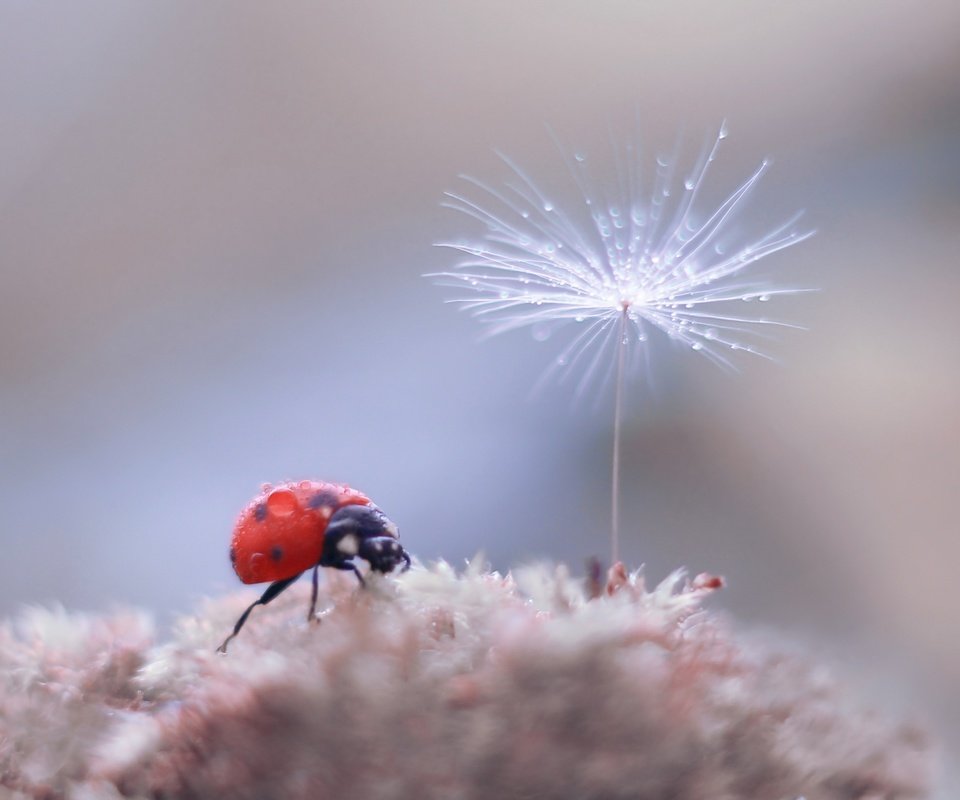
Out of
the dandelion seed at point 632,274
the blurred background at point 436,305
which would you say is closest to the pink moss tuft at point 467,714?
the dandelion seed at point 632,274

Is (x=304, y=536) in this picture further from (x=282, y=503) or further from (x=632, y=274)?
(x=632, y=274)

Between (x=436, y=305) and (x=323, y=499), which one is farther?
(x=436, y=305)

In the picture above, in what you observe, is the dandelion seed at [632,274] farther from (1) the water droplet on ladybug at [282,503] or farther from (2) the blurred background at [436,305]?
(2) the blurred background at [436,305]

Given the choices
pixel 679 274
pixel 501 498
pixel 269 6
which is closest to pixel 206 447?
pixel 501 498

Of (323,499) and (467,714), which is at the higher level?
(323,499)

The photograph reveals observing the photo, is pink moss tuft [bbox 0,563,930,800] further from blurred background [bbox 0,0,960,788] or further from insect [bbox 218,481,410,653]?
blurred background [bbox 0,0,960,788]

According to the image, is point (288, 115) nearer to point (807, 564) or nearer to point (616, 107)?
point (616, 107)

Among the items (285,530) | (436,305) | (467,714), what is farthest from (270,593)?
(436,305)
